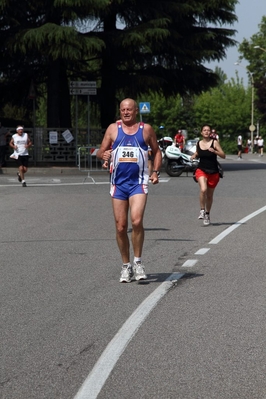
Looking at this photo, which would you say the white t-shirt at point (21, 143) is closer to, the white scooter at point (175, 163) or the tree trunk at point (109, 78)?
the white scooter at point (175, 163)

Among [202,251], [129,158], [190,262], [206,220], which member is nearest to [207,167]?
[206,220]

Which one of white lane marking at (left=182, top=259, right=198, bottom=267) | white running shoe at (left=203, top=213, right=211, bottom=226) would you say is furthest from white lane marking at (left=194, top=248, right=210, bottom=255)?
white running shoe at (left=203, top=213, right=211, bottom=226)

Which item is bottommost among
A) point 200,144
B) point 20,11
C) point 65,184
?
point 65,184

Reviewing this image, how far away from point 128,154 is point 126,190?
1.21ft

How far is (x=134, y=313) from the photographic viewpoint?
8.02 m

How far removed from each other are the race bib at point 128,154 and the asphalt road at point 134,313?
3.90 feet

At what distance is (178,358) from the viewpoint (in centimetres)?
643

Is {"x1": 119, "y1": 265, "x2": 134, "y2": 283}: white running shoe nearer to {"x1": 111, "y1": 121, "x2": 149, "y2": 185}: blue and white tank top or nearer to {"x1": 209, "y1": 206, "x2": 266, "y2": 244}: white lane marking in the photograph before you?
{"x1": 111, "y1": 121, "x2": 149, "y2": 185}: blue and white tank top

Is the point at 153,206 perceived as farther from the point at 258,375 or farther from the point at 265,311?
the point at 258,375

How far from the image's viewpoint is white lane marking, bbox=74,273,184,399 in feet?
18.6

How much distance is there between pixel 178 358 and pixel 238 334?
0.86 m

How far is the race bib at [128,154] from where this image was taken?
9.55 m

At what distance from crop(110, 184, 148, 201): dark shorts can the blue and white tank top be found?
0.13 feet

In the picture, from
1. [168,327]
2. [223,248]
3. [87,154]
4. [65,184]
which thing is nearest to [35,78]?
[87,154]
